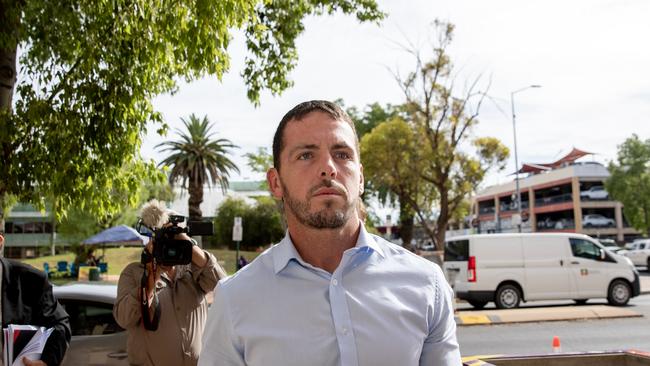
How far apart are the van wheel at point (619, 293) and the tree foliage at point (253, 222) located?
132 ft

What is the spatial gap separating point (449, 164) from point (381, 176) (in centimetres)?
468

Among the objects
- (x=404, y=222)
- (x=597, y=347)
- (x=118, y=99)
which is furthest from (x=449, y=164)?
(x=404, y=222)

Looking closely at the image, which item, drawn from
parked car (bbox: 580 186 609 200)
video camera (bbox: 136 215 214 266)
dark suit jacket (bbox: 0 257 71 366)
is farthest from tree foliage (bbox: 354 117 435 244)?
parked car (bbox: 580 186 609 200)

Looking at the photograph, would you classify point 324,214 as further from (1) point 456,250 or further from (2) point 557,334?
(1) point 456,250

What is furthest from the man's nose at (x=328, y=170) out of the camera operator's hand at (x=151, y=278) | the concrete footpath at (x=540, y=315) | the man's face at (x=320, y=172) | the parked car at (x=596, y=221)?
the parked car at (x=596, y=221)

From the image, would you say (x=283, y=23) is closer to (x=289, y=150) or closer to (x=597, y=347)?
(x=597, y=347)

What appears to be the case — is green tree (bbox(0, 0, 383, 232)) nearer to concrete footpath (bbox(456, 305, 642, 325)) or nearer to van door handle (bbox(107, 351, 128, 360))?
van door handle (bbox(107, 351, 128, 360))

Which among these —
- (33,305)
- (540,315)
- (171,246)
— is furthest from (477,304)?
(33,305)

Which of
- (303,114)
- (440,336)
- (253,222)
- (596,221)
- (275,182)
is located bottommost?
(440,336)

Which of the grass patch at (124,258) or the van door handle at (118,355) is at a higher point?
the van door handle at (118,355)

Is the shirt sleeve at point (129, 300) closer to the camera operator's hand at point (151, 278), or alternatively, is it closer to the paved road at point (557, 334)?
the camera operator's hand at point (151, 278)

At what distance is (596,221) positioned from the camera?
56.7 metres

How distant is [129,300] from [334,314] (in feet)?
8.94

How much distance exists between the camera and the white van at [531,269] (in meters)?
15.1
